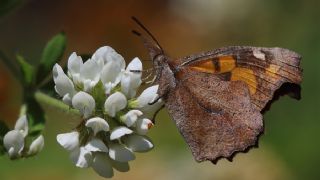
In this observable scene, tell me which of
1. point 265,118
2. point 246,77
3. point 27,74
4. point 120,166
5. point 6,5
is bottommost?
point 265,118

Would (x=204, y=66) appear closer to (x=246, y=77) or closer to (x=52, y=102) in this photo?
(x=246, y=77)

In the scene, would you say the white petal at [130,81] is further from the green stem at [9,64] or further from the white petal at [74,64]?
the green stem at [9,64]

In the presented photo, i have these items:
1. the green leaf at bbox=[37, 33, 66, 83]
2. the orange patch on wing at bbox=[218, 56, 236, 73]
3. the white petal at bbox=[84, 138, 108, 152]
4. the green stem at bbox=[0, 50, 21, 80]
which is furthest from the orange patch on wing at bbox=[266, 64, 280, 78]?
the green stem at bbox=[0, 50, 21, 80]

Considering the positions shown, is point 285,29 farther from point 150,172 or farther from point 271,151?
point 150,172

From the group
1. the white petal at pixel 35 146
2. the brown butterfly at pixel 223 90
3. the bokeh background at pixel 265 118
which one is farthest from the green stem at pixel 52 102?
the bokeh background at pixel 265 118

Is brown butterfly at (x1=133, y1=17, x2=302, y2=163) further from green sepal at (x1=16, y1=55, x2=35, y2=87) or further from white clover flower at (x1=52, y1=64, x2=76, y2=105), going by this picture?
green sepal at (x1=16, y1=55, x2=35, y2=87)

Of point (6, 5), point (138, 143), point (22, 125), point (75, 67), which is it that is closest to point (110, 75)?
point (75, 67)

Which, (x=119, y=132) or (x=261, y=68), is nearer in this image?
(x=119, y=132)

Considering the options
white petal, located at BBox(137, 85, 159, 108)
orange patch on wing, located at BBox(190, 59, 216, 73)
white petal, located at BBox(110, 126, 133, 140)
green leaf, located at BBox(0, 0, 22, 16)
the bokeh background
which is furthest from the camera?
the bokeh background
